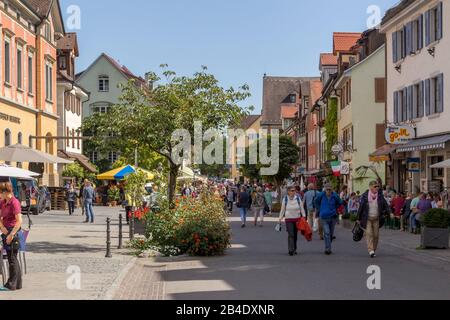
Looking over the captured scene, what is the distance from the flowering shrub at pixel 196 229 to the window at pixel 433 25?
1404 centimetres

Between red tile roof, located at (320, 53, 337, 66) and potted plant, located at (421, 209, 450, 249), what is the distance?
151 feet

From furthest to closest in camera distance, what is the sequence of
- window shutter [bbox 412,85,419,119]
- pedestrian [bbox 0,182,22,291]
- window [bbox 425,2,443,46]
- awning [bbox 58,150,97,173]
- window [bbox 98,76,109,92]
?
window [bbox 98,76,109,92] < awning [bbox 58,150,97,173] < window shutter [bbox 412,85,419,119] < window [bbox 425,2,443,46] < pedestrian [bbox 0,182,22,291]

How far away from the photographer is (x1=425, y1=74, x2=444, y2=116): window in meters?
29.7

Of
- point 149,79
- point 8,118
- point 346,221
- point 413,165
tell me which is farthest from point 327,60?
point 149,79

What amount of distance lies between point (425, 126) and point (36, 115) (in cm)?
2196

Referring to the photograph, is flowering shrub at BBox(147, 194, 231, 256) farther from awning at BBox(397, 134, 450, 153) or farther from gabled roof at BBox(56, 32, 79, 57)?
gabled roof at BBox(56, 32, 79, 57)

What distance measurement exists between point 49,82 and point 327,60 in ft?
87.6

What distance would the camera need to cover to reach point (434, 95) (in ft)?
101

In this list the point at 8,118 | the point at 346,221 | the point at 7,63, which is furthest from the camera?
the point at 7,63

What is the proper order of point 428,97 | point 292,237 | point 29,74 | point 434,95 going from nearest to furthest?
point 292,237
point 434,95
point 428,97
point 29,74

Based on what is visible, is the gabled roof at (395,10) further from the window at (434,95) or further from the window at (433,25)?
the window at (434,95)

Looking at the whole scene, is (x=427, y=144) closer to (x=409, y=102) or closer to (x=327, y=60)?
(x=409, y=102)

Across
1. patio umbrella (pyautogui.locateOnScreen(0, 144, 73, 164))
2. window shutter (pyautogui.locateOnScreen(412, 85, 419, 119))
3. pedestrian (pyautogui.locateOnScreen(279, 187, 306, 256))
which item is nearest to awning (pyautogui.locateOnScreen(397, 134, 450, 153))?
window shutter (pyautogui.locateOnScreen(412, 85, 419, 119))
